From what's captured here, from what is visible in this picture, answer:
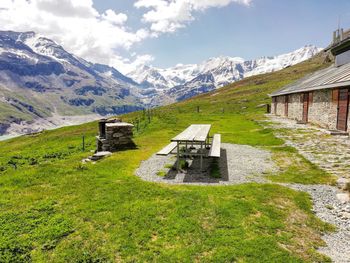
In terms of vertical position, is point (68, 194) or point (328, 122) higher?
point (328, 122)

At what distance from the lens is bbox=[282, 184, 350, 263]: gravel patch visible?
6320 mm

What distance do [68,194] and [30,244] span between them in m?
3.14

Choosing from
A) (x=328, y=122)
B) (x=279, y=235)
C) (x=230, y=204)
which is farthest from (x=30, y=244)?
(x=328, y=122)

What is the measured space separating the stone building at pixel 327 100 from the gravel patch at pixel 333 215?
1524 cm

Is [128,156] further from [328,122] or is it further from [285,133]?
[328,122]

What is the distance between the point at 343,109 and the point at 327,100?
3745mm

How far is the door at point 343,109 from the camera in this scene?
22312 millimetres

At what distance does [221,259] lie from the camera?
590 cm

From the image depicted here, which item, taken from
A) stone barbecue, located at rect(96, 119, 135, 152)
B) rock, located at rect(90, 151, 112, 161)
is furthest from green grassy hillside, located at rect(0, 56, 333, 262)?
stone barbecue, located at rect(96, 119, 135, 152)

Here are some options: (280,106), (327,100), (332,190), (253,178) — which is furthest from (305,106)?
(332,190)

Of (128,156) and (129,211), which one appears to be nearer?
(129,211)

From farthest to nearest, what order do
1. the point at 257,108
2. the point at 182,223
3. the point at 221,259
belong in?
the point at 257,108, the point at 182,223, the point at 221,259

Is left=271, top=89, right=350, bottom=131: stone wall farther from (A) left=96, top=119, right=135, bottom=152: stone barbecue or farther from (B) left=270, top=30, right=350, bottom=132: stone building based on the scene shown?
(A) left=96, top=119, right=135, bottom=152: stone barbecue

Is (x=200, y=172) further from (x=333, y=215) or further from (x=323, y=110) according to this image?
(x=323, y=110)
